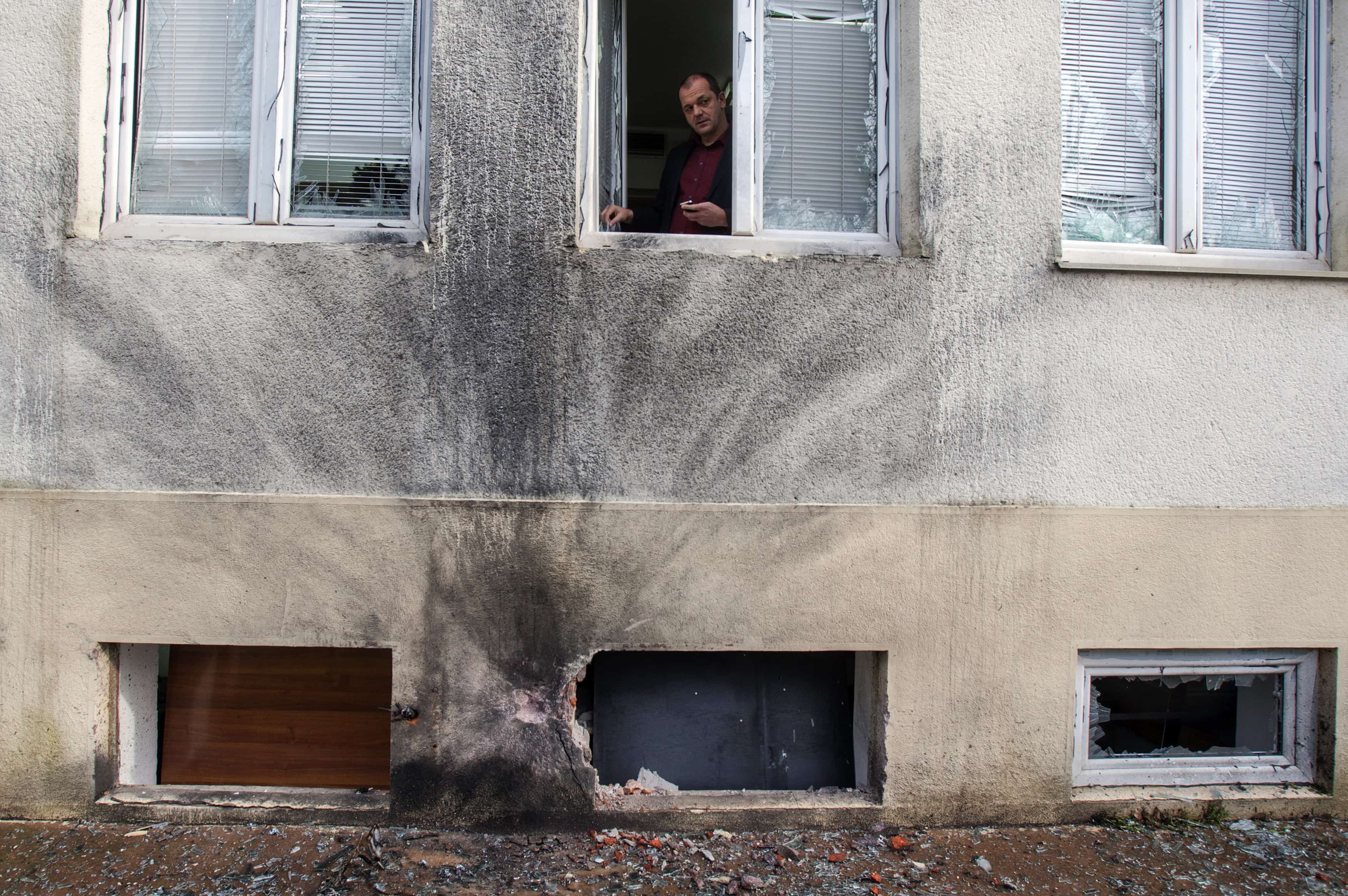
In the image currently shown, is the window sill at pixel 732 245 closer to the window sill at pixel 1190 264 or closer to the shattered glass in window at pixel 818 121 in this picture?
the shattered glass in window at pixel 818 121

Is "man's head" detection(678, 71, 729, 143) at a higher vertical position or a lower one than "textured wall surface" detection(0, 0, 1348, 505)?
higher

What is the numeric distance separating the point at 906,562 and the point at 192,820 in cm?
295

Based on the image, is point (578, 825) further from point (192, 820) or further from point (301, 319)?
point (301, 319)

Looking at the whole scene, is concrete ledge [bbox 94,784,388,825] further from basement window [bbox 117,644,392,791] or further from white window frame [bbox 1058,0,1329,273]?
white window frame [bbox 1058,0,1329,273]

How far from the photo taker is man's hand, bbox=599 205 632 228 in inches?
125

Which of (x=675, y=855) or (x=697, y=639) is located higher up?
(x=697, y=639)

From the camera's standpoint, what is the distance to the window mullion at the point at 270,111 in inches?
120

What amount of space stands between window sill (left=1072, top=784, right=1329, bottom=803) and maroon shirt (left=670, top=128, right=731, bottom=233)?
9.41 feet

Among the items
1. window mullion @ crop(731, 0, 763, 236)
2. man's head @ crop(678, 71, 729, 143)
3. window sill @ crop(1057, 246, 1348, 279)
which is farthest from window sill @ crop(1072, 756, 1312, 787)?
man's head @ crop(678, 71, 729, 143)

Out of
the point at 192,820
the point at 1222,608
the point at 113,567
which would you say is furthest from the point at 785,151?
the point at 192,820

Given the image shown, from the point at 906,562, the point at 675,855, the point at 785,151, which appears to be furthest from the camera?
the point at 785,151

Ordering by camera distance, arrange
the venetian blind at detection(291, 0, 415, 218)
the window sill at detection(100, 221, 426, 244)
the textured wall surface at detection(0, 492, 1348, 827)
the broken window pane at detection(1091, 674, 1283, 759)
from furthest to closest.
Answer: the broken window pane at detection(1091, 674, 1283, 759), the venetian blind at detection(291, 0, 415, 218), the window sill at detection(100, 221, 426, 244), the textured wall surface at detection(0, 492, 1348, 827)

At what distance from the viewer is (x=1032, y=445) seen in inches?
119

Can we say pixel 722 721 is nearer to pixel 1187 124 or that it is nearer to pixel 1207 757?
pixel 1207 757
